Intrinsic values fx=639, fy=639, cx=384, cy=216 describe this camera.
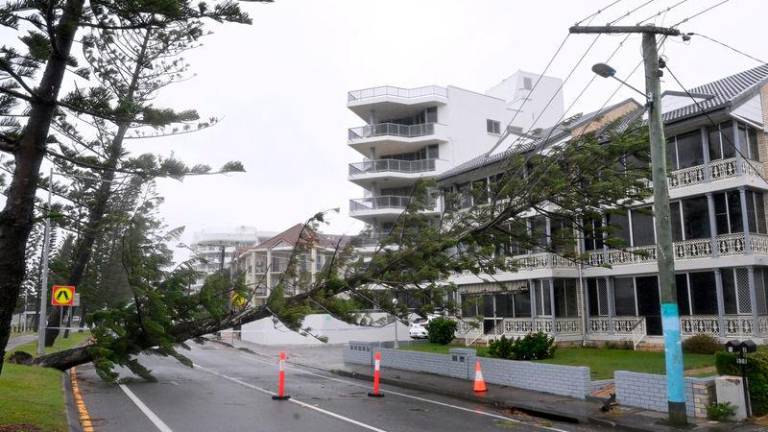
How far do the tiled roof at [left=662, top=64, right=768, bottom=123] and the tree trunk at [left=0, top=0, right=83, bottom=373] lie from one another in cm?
1755

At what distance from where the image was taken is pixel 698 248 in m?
21.9

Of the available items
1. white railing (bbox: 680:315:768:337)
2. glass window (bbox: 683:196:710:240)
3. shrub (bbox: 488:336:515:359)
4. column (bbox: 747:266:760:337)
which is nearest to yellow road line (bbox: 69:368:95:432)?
shrub (bbox: 488:336:515:359)

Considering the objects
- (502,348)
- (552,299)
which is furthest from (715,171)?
(502,348)

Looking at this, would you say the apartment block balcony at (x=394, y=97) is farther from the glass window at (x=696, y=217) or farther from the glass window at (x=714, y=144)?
the glass window at (x=714, y=144)

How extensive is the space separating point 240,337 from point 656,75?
35893 mm

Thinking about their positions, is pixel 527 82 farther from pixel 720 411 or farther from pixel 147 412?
pixel 147 412

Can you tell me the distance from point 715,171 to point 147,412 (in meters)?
19.1

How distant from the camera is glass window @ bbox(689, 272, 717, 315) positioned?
2181cm

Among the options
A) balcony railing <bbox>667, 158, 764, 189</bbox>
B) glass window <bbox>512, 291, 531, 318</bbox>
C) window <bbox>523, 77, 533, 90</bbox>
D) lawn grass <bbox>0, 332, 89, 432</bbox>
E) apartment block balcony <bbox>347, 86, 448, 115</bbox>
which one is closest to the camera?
lawn grass <bbox>0, 332, 89, 432</bbox>

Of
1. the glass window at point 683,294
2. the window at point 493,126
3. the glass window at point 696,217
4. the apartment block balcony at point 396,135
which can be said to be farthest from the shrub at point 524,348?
the window at point 493,126

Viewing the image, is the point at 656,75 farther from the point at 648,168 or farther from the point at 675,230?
the point at 675,230

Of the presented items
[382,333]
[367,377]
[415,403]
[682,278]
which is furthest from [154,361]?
[682,278]

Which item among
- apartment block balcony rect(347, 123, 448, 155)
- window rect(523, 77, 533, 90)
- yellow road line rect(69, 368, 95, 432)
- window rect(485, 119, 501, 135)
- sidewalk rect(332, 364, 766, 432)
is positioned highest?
window rect(523, 77, 533, 90)

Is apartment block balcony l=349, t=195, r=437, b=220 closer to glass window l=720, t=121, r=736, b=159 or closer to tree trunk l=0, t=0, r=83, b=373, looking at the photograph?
glass window l=720, t=121, r=736, b=159
